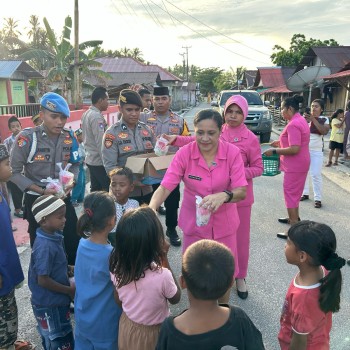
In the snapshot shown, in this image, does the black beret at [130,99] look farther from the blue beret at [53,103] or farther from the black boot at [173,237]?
the black boot at [173,237]

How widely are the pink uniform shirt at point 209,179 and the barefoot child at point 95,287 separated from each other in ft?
2.40

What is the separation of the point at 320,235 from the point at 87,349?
1552 mm

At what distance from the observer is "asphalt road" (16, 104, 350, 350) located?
2879 millimetres

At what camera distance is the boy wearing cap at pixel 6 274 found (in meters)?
2.25

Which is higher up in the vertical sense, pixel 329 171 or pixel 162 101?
pixel 162 101

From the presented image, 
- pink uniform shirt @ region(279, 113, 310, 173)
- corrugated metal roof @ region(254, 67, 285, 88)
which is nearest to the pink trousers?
pink uniform shirt @ region(279, 113, 310, 173)

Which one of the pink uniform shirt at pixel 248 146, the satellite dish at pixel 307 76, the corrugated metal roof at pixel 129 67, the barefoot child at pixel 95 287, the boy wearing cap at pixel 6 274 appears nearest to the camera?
the barefoot child at pixel 95 287

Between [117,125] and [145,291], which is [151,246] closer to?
[145,291]

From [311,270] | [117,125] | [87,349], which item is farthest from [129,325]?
[117,125]

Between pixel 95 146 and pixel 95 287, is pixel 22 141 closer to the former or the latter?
pixel 95 287

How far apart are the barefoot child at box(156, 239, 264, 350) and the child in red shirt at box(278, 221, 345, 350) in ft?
1.60

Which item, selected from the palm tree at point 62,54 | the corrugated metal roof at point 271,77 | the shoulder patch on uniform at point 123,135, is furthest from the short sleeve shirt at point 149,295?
the corrugated metal roof at point 271,77

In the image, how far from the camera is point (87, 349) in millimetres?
2023

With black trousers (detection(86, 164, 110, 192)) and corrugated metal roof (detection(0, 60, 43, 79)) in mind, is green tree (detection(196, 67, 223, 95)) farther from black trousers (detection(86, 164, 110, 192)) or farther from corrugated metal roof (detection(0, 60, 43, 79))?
black trousers (detection(86, 164, 110, 192))
